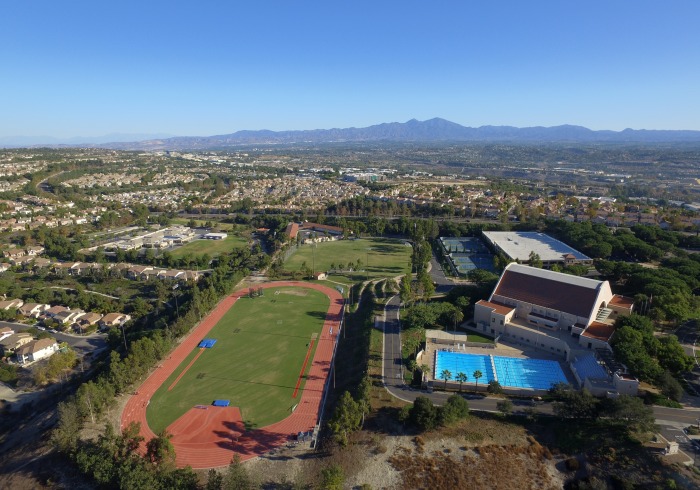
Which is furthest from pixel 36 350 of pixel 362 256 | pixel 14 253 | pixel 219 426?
pixel 362 256

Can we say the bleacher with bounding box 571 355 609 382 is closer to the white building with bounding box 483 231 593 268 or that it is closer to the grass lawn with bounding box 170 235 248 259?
the white building with bounding box 483 231 593 268

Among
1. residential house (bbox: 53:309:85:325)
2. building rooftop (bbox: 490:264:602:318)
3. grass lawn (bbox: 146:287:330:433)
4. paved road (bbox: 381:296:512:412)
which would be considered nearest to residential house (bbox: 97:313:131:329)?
residential house (bbox: 53:309:85:325)

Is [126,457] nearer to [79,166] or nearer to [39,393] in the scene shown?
[39,393]

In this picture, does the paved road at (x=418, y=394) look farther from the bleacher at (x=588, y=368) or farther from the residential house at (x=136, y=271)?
the residential house at (x=136, y=271)

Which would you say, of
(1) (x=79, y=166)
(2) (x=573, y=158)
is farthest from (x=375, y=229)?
(2) (x=573, y=158)

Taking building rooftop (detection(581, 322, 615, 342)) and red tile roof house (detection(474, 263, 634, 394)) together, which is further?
red tile roof house (detection(474, 263, 634, 394))

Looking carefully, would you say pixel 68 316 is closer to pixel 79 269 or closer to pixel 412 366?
pixel 79 269
